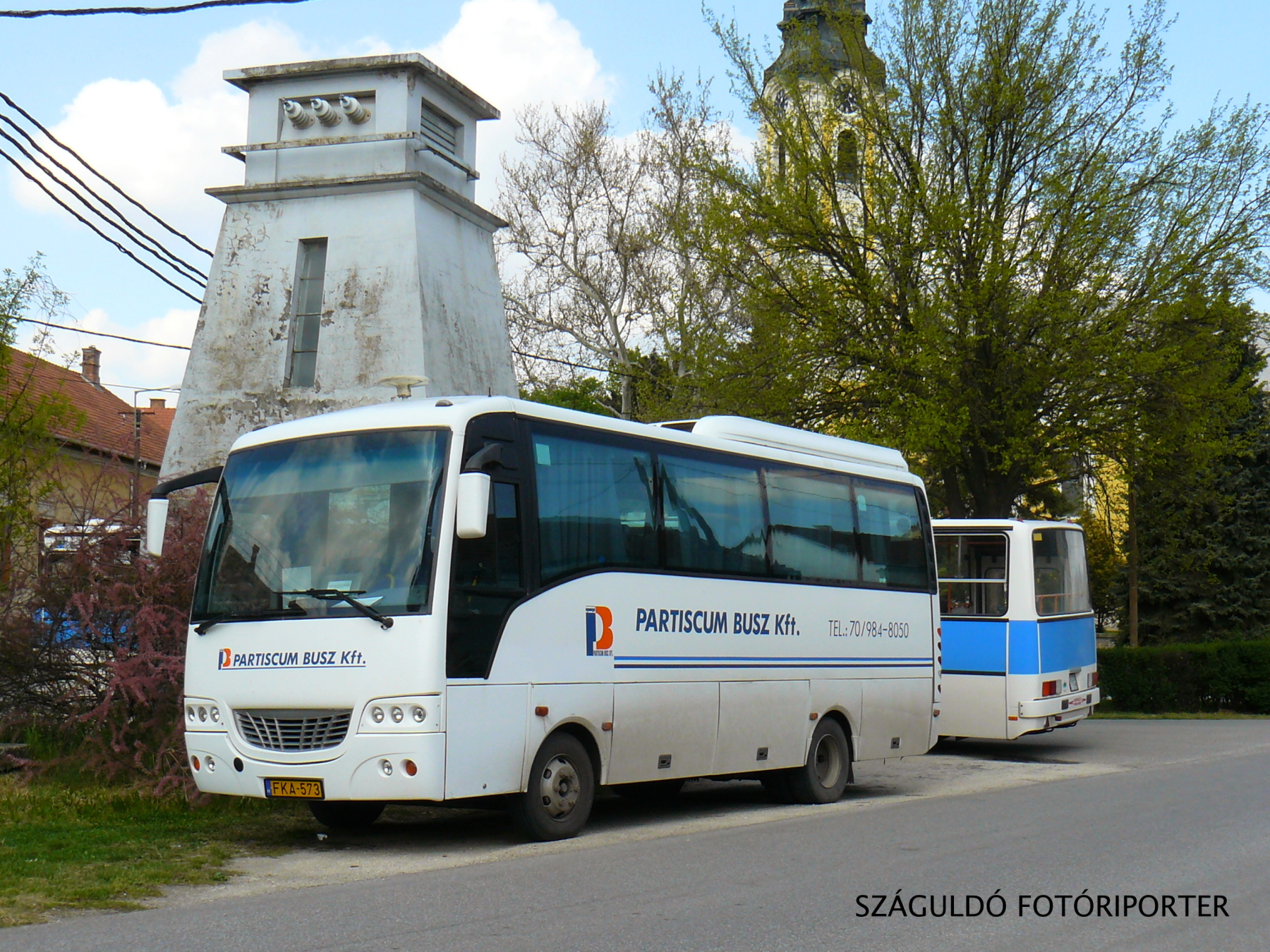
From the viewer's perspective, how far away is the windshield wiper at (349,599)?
9.19m

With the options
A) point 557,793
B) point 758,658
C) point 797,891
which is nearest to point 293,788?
point 557,793

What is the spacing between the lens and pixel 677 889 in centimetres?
781

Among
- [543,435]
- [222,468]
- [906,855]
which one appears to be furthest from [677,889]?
[222,468]

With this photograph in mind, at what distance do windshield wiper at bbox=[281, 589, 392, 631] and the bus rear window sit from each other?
10860mm

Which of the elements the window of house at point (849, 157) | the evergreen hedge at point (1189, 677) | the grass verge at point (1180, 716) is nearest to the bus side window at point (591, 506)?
the window of house at point (849, 157)

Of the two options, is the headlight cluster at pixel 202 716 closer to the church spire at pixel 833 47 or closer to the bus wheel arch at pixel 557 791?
the bus wheel arch at pixel 557 791

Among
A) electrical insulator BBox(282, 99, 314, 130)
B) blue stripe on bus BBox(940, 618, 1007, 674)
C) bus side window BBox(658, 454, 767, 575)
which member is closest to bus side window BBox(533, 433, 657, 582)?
bus side window BBox(658, 454, 767, 575)

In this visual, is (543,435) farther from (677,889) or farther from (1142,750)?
(1142,750)

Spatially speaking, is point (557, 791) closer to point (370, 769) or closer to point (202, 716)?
point (370, 769)

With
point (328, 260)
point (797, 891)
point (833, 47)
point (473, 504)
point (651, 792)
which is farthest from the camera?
point (833, 47)

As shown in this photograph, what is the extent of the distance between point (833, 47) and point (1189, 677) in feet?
49.5

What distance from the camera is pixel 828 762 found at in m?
13.6

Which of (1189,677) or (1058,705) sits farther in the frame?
(1189,677)

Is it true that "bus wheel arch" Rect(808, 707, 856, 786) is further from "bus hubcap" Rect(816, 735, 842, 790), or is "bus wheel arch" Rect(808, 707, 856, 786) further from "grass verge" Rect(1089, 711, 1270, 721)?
"grass verge" Rect(1089, 711, 1270, 721)
